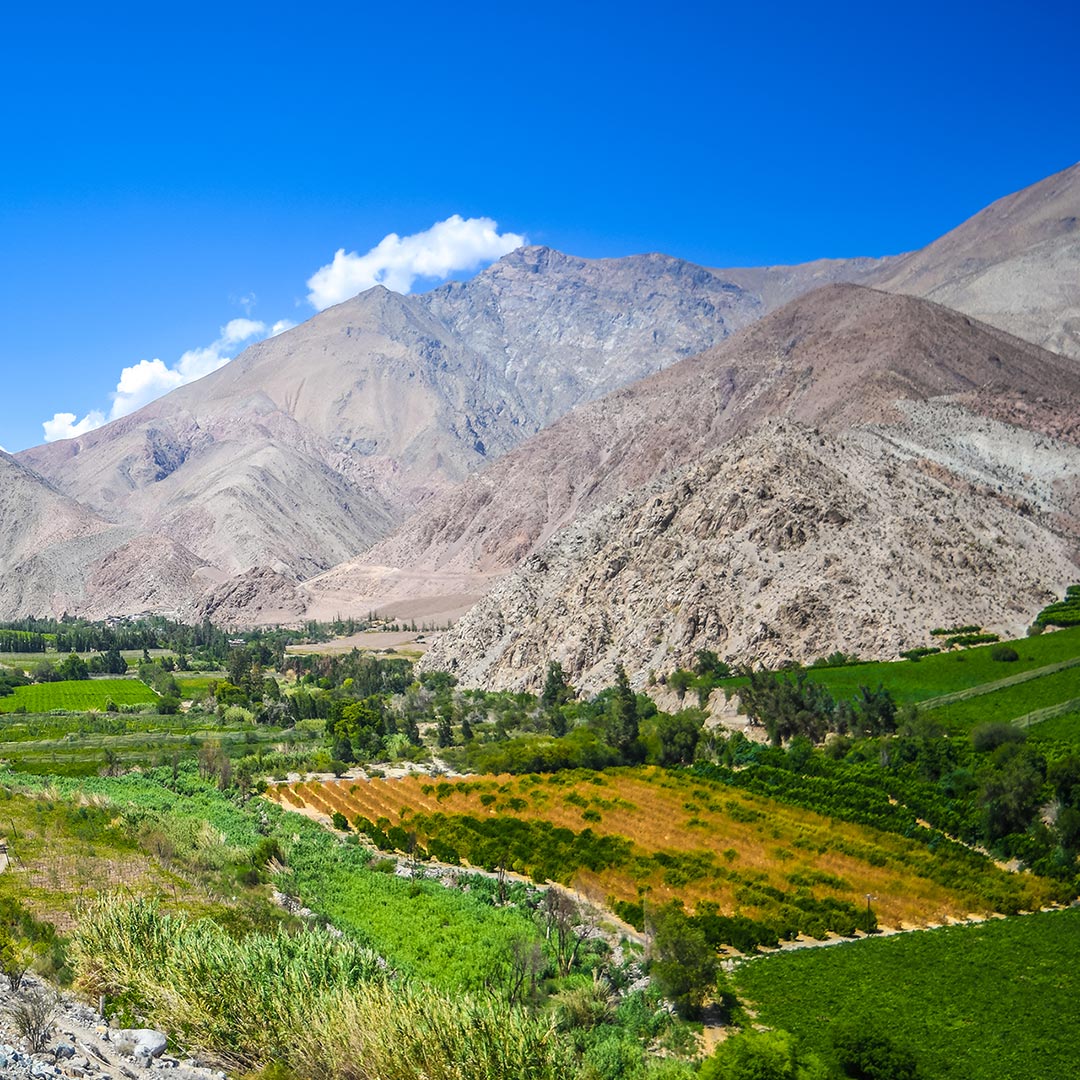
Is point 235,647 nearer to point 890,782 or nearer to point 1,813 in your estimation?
point 1,813

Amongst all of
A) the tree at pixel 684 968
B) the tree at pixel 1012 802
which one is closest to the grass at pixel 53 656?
the tree at pixel 1012 802

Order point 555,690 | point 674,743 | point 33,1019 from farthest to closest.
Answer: point 555,690 → point 674,743 → point 33,1019

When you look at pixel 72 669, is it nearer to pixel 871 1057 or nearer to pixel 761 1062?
pixel 761 1062

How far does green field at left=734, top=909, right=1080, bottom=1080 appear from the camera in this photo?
22.6m

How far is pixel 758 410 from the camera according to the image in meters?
131

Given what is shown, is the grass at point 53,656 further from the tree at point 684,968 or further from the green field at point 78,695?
the tree at point 684,968

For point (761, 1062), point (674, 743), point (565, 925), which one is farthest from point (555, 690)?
point (761, 1062)

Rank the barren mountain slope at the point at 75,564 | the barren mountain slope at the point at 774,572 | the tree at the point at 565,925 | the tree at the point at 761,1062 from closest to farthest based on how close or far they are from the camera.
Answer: the tree at the point at 761,1062 < the tree at the point at 565,925 < the barren mountain slope at the point at 774,572 < the barren mountain slope at the point at 75,564

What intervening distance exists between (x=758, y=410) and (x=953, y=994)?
109900mm

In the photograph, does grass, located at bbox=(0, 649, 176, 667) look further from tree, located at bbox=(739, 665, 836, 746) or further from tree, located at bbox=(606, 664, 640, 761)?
tree, located at bbox=(739, 665, 836, 746)

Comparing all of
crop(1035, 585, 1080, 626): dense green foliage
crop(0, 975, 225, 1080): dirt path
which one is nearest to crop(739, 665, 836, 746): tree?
crop(1035, 585, 1080, 626): dense green foliage

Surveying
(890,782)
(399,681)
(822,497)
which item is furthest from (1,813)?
(822,497)

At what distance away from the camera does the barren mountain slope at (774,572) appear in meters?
70.7

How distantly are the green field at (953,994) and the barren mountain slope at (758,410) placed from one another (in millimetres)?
68138
